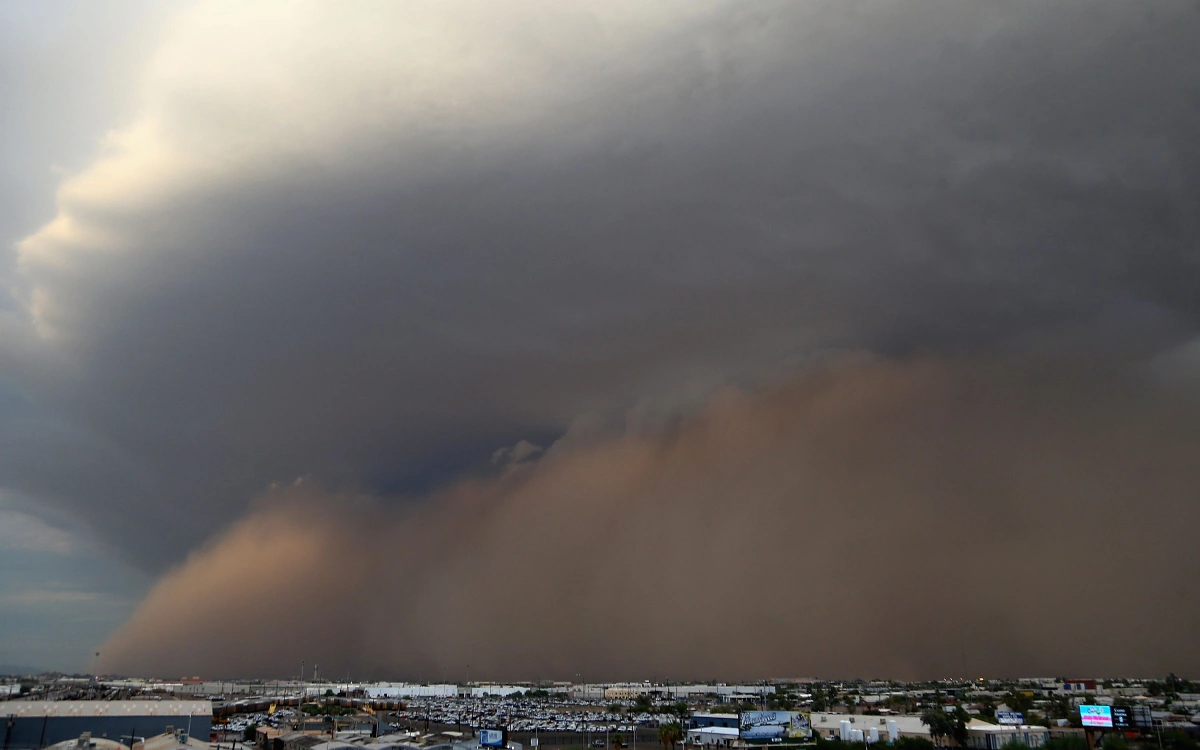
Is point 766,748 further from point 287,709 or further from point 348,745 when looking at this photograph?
point 287,709

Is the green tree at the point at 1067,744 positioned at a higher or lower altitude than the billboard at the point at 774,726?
higher

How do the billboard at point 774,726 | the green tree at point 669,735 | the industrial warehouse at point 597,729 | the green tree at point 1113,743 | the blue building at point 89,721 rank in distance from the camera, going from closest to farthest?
1. the green tree at point 1113,743
2. the industrial warehouse at point 597,729
3. the blue building at point 89,721
4. the green tree at point 669,735
5. the billboard at point 774,726

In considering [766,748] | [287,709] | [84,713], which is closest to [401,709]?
[287,709]

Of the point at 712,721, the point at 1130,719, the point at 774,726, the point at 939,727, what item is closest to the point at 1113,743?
the point at 1130,719

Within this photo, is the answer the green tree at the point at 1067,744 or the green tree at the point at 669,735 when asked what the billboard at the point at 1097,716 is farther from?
the green tree at the point at 669,735

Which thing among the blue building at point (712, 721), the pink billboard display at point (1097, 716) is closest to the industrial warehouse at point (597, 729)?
the pink billboard display at point (1097, 716)

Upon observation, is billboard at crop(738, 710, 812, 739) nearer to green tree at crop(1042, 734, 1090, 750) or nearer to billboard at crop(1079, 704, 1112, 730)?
green tree at crop(1042, 734, 1090, 750)
